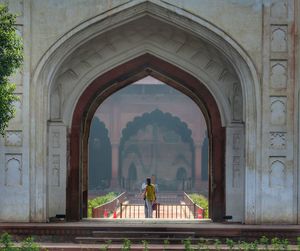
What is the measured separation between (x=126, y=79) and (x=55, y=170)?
1953 mm

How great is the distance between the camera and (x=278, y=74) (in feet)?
33.9

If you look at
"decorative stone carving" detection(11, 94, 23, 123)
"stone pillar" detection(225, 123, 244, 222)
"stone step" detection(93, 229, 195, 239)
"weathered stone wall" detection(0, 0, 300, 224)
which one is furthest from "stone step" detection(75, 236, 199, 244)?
"decorative stone carving" detection(11, 94, 23, 123)

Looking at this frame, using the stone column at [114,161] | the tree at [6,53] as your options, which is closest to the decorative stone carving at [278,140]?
the tree at [6,53]

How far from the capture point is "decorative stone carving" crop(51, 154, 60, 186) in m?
11.0

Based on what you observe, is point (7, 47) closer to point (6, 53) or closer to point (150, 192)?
point (6, 53)

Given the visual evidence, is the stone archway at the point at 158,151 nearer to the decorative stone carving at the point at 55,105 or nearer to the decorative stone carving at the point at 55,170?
the decorative stone carving at the point at 55,105

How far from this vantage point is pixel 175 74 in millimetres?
11492

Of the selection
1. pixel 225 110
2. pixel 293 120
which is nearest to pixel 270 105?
pixel 293 120

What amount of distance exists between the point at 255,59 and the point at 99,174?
22.6 m

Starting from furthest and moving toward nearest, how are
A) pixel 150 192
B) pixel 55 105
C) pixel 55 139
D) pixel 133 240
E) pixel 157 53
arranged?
1. pixel 150 192
2. pixel 157 53
3. pixel 55 105
4. pixel 55 139
5. pixel 133 240

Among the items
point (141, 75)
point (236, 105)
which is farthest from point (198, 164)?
point (236, 105)

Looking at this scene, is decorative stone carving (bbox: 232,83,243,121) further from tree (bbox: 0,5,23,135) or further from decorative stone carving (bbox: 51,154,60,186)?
tree (bbox: 0,5,23,135)

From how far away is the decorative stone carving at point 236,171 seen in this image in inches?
435

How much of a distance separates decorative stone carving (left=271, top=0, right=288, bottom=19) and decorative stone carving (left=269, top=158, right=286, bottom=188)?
2.10 m
